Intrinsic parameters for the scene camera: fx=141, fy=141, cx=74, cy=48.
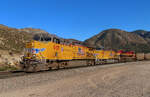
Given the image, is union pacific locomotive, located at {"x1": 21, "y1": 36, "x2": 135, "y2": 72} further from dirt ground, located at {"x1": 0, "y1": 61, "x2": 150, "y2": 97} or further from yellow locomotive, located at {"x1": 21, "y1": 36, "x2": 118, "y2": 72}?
dirt ground, located at {"x1": 0, "y1": 61, "x2": 150, "y2": 97}

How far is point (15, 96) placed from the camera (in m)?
6.08

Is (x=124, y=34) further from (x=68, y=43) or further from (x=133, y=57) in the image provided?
(x=68, y=43)

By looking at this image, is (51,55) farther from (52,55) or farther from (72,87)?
(72,87)

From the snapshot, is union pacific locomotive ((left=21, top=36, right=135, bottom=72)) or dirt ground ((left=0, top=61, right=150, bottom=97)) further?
union pacific locomotive ((left=21, top=36, right=135, bottom=72))

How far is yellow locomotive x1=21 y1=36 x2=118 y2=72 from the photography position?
12.4 meters

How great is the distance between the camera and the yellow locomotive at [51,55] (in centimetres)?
1238

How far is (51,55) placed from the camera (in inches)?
557

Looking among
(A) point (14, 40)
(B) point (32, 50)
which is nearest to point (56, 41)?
(B) point (32, 50)

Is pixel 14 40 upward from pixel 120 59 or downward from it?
upward

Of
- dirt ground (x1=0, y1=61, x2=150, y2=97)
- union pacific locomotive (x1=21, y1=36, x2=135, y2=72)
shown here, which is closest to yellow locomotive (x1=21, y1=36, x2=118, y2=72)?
union pacific locomotive (x1=21, y1=36, x2=135, y2=72)

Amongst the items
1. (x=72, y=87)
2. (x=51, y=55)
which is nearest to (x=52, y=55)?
(x=51, y=55)

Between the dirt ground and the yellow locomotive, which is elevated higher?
the yellow locomotive

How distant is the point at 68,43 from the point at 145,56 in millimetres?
41662

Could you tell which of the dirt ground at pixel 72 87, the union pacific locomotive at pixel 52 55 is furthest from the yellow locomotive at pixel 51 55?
the dirt ground at pixel 72 87
